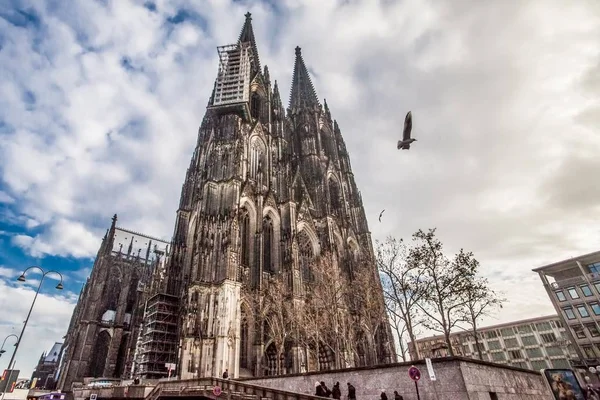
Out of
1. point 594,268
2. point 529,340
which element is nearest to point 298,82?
point 594,268

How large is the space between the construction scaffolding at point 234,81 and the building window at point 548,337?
60.7 metres

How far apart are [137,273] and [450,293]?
39705mm

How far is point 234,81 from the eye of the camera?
137 ft

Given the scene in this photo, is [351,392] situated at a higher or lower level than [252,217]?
lower

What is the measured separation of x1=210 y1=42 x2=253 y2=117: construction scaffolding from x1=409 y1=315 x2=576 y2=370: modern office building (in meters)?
47.3

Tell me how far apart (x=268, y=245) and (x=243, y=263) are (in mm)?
4308

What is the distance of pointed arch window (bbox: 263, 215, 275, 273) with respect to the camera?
3064 centimetres

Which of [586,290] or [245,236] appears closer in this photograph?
[245,236]

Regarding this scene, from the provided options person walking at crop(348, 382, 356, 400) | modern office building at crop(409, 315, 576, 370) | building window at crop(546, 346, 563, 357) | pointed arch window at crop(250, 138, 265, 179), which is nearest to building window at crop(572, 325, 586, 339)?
modern office building at crop(409, 315, 576, 370)

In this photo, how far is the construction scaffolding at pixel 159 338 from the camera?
24.3 metres

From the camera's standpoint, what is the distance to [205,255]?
25.9 m

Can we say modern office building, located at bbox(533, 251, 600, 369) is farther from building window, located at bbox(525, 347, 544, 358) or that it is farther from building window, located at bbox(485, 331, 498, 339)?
building window, located at bbox(485, 331, 498, 339)

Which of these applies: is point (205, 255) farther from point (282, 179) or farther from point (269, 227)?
point (282, 179)

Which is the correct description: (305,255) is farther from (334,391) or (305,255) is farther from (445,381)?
(445,381)
